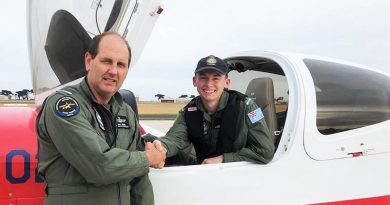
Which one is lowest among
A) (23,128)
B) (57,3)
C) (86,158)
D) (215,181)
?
(215,181)

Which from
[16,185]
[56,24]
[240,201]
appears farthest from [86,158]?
[56,24]

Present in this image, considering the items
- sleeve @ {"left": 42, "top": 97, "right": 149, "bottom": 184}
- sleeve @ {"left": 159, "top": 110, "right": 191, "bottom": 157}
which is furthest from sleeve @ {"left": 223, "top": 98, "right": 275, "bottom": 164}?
sleeve @ {"left": 42, "top": 97, "right": 149, "bottom": 184}

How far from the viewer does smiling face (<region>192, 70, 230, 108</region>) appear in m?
2.09

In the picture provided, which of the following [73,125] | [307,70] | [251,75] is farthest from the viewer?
[251,75]

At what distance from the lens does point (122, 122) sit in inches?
60.5

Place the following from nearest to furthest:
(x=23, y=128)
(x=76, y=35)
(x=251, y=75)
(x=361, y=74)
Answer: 1. (x=23, y=128)
2. (x=76, y=35)
3. (x=361, y=74)
4. (x=251, y=75)

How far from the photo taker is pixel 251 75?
325 cm

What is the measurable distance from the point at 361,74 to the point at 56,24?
6.82 feet

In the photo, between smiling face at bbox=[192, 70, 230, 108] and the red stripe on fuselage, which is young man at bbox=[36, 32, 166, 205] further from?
the red stripe on fuselage

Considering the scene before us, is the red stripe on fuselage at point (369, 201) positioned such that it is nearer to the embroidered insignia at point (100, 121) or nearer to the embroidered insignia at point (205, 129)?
the embroidered insignia at point (205, 129)

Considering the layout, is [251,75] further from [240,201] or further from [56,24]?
[56,24]

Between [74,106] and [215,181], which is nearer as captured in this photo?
[74,106]

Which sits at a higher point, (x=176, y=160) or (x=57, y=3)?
(x=57, y=3)

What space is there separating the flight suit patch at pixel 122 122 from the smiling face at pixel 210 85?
664 millimetres
